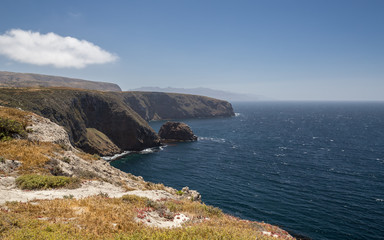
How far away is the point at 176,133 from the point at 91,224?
9452 cm

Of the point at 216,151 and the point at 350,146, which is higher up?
the point at 350,146

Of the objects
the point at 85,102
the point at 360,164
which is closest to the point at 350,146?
the point at 360,164

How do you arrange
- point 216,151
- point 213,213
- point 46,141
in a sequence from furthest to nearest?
1. point 216,151
2. point 46,141
3. point 213,213

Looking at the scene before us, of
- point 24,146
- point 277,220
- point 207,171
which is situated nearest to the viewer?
point 24,146

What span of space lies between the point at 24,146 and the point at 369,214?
51.2 m

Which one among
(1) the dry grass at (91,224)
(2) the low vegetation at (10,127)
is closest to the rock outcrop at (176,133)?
(2) the low vegetation at (10,127)

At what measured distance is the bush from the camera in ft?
56.8

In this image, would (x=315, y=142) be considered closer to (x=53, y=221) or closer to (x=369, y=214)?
(x=369, y=214)

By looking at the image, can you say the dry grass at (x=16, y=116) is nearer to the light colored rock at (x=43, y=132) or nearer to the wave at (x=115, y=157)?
the light colored rock at (x=43, y=132)

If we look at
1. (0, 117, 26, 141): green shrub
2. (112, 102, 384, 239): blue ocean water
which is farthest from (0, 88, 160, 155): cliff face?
(0, 117, 26, 141): green shrub

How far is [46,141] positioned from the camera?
1126 inches

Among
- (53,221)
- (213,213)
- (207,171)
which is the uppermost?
(53,221)

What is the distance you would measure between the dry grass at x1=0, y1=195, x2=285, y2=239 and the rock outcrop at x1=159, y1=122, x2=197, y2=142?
87935mm

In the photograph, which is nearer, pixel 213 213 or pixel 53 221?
pixel 53 221
